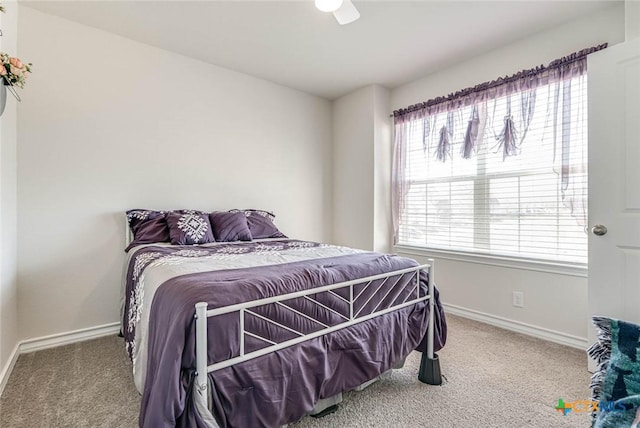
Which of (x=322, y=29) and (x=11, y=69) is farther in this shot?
(x=322, y=29)

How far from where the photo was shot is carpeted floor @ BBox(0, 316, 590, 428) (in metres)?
1.52

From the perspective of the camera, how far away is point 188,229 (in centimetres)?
250

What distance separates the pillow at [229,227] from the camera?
8.80ft

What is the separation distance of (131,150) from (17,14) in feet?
3.77

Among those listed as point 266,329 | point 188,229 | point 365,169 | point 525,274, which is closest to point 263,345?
point 266,329

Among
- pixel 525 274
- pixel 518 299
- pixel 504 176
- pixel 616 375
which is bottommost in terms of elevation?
pixel 518 299

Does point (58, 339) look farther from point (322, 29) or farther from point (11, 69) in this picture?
point (322, 29)

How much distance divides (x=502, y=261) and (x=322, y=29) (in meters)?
2.54

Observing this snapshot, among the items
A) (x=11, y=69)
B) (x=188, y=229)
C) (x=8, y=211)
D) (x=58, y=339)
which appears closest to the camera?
(x=11, y=69)

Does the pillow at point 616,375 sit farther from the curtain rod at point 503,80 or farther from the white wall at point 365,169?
the white wall at point 365,169

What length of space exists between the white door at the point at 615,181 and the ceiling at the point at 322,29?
743 millimetres

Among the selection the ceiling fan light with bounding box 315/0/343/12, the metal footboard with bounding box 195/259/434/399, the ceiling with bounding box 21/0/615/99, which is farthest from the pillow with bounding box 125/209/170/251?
the ceiling fan light with bounding box 315/0/343/12

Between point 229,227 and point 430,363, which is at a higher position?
point 229,227

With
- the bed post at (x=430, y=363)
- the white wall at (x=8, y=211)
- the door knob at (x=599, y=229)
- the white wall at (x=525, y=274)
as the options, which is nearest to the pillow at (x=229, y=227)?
the white wall at (x=8, y=211)
